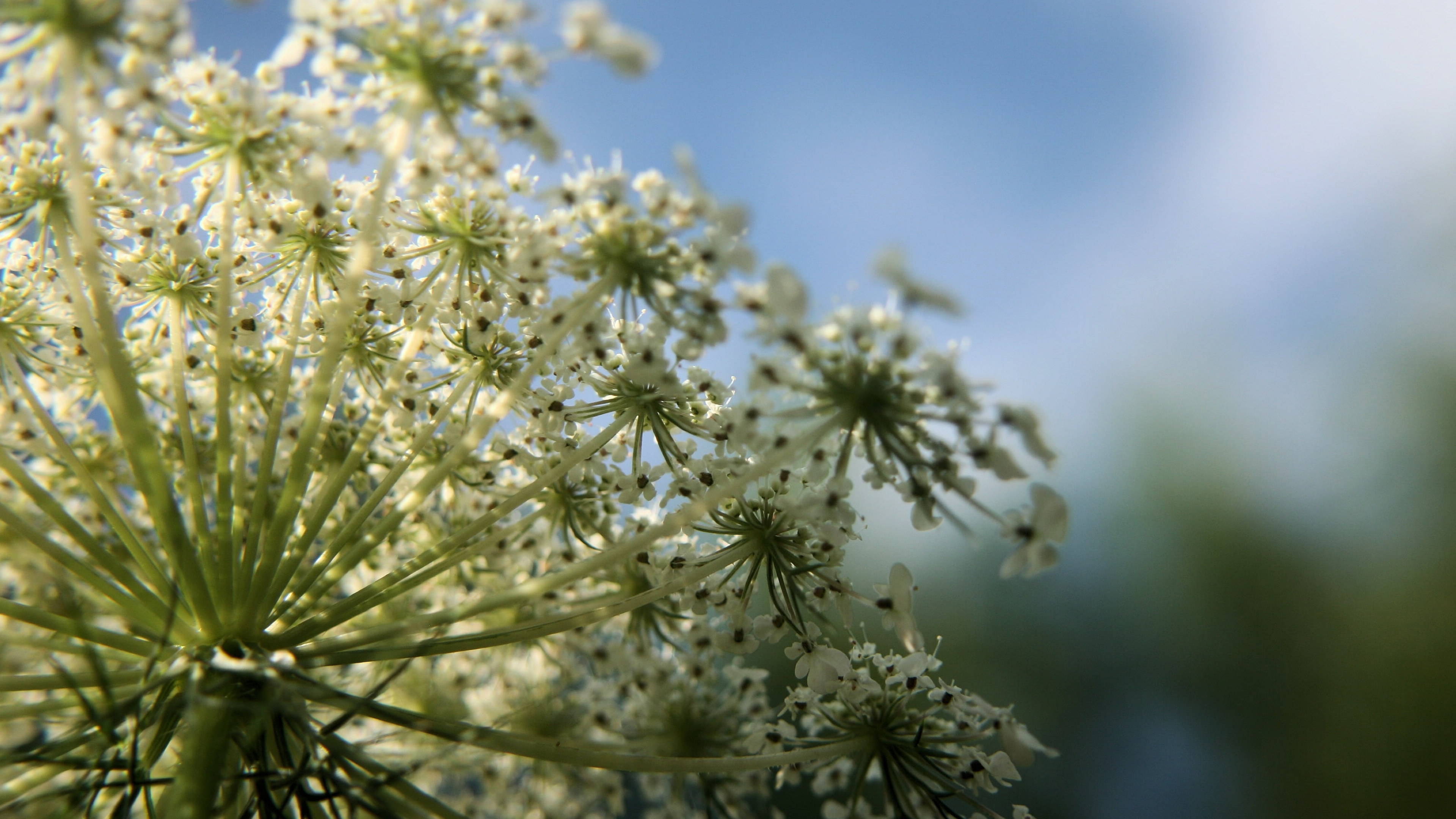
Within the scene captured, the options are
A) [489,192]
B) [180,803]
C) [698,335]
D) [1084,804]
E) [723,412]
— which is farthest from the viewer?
[1084,804]

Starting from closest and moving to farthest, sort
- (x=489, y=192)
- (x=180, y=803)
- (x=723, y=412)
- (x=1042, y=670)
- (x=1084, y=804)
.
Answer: (x=180, y=803) < (x=489, y=192) < (x=723, y=412) < (x=1084, y=804) < (x=1042, y=670)

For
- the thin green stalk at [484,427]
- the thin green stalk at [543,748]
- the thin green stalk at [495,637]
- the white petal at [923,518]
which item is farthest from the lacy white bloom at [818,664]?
the thin green stalk at [484,427]

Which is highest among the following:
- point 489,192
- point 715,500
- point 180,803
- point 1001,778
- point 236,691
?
point 489,192

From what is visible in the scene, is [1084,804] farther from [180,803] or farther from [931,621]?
[180,803]

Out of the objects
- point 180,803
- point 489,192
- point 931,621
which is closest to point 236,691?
point 180,803

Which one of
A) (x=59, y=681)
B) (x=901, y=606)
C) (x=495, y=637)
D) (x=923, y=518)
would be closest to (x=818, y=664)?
(x=901, y=606)

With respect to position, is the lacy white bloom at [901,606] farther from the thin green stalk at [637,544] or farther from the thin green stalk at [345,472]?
the thin green stalk at [345,472]
